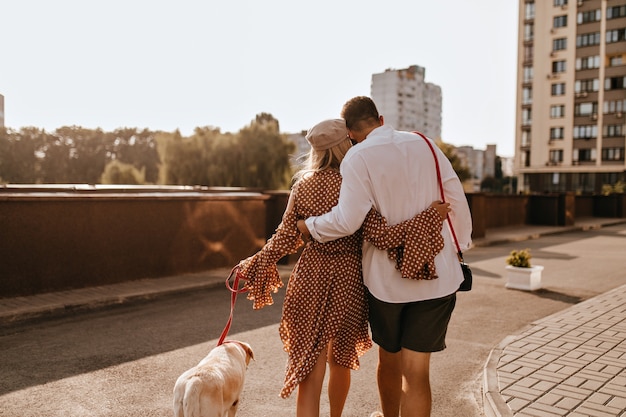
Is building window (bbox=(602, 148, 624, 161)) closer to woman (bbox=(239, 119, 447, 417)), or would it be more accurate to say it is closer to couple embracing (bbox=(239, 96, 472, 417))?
couple embracing (bbox=(239, 96, 472, 417))

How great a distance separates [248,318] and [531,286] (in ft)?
17.0

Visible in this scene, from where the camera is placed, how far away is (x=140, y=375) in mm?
5270

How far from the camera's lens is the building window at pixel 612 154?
72.6 m

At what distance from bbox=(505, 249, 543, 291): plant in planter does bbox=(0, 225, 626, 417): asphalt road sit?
20 cm

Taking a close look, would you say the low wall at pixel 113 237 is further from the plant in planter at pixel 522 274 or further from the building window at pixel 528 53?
the building window at pixel 528 53

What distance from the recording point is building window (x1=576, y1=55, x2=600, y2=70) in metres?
74.6

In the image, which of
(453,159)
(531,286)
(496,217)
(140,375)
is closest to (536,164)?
(453,159)

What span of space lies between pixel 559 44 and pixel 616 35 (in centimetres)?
706

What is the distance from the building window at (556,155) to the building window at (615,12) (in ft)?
56.5

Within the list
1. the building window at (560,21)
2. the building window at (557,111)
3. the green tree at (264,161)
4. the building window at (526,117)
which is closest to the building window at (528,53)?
the building window at (560,21)

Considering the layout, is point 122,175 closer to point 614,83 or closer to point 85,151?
point 85,151

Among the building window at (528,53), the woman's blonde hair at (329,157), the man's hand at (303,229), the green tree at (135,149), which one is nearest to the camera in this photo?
the man's hand at (303,229)

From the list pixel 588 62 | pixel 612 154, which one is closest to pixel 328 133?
pixel 612 154

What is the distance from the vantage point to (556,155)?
78938 mm
